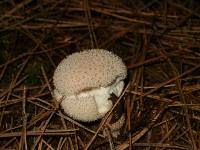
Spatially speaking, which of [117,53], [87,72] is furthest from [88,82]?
[117,53]

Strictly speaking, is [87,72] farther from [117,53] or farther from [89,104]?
[117,53]

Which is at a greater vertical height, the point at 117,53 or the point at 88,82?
the point at 88,82

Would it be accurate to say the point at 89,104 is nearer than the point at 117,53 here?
Yes

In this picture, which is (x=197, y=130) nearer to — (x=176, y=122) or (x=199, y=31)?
(x=176, y=122)

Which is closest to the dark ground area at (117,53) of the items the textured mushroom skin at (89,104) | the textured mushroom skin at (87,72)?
the textured mushroom skin at (89,104)

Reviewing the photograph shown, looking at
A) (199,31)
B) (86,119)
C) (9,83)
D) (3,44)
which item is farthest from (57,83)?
(199,31)
